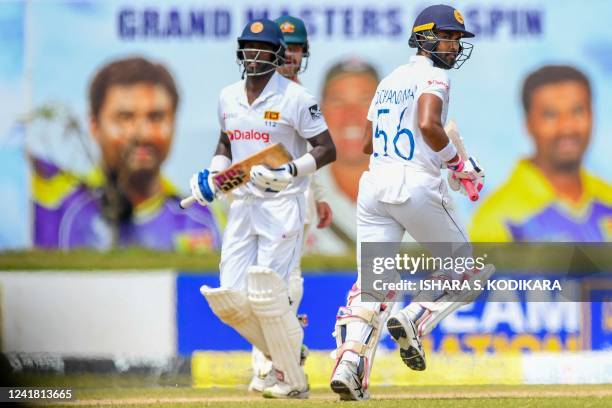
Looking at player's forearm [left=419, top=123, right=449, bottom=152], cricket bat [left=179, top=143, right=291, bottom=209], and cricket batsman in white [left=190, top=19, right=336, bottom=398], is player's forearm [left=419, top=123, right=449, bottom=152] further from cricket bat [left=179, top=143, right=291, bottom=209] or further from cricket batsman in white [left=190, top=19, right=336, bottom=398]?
cricket bat [left=179, top=143, right=291, bottom=209]

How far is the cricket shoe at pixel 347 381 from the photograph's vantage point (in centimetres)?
756

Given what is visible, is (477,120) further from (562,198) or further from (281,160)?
(281,160)

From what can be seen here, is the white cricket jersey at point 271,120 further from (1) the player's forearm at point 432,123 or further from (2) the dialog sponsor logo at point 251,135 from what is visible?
(1) the player's forearm at point 432,123

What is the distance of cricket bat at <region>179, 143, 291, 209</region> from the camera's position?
26.9 ft

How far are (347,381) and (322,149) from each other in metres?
1.50

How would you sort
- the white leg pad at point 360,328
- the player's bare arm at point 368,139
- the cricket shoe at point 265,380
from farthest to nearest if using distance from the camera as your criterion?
the cricket shoe at point 265,380 < the player's bare arm at point 368,139 < the white leg pad at point 360,328

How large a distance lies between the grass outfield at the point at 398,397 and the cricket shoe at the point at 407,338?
0.76 ft

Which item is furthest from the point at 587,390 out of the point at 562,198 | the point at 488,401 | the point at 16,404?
the point at 562,198

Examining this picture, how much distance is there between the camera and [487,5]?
17.2 metres

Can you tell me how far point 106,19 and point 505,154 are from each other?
16.6ft

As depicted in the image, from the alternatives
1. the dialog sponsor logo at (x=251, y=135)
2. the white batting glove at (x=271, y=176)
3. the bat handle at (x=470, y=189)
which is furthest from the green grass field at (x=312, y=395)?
the dialog sponsor logo at (x=251, y=135)

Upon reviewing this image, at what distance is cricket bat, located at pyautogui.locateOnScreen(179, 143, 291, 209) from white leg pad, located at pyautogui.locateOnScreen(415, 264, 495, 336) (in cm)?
120

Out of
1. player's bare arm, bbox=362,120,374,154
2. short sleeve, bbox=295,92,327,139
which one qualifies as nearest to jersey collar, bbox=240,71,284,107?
short sleeve, bbox=295,92,327,139

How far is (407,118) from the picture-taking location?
7.62m
